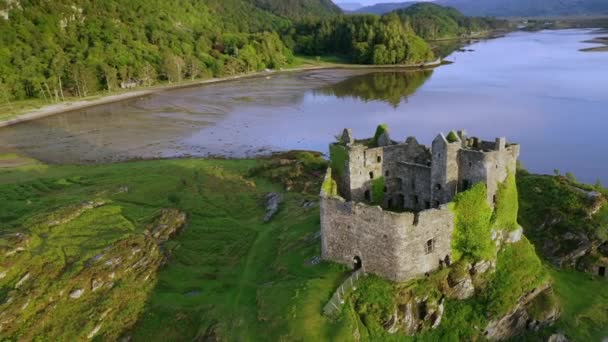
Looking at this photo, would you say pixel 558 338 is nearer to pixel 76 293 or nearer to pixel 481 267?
pixel 481 267

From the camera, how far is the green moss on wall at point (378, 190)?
37.7 metres

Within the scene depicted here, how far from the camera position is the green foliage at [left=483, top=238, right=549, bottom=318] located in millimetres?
31312

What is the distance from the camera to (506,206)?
110 feet

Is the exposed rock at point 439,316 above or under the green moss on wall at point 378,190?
under

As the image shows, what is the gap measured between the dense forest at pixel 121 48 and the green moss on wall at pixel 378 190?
361 ft

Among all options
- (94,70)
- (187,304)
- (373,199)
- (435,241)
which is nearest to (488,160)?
(435,241)

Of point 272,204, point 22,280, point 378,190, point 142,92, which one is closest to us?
point 22,280

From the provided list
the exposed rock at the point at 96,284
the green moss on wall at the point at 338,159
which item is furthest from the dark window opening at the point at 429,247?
the exposed rock at the point at 96,284

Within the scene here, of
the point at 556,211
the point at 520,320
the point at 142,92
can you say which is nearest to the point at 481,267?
the point at 520,320

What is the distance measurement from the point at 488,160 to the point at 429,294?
9.64 meters

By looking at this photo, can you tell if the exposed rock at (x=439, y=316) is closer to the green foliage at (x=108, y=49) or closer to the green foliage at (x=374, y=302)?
the green foliage at (x=374, y=302)

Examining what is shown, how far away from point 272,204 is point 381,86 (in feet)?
324

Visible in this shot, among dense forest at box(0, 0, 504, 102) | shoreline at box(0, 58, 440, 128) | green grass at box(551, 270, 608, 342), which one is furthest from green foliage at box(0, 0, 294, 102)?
green grass at box(551, 270, 608, 342)

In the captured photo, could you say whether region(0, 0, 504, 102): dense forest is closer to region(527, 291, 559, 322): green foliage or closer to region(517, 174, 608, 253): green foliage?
region(517, 174, 608, 253): green foliage
